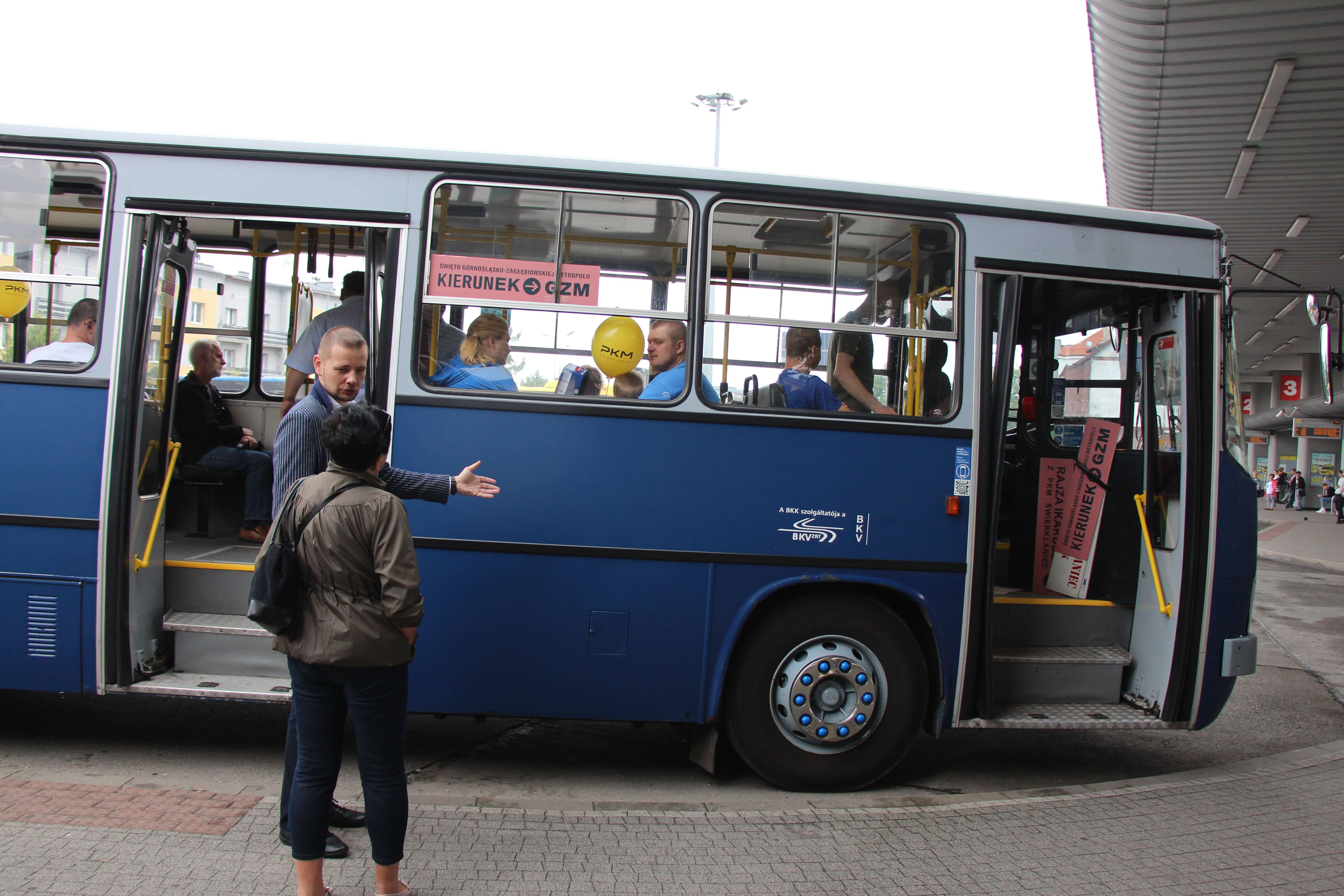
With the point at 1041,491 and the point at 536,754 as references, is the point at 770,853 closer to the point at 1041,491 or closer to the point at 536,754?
the point at 536,754

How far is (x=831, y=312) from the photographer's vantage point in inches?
169

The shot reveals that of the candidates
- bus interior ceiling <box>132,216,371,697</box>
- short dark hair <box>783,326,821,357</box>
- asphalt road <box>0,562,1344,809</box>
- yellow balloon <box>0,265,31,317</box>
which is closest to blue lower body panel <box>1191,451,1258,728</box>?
asphalt road <box>0,562,1344,809</box>

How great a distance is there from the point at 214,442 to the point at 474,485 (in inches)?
119

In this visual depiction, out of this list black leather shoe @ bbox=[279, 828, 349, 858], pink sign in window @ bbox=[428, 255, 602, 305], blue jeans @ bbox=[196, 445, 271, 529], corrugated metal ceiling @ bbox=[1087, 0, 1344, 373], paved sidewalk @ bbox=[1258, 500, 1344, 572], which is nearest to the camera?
black leather shoe @ bbox=[279, 828, 349, 858]

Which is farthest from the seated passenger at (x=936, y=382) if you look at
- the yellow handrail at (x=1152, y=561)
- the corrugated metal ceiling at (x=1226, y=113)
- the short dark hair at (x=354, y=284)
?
the corrugated metal ceiling at (x=1226, y=113)

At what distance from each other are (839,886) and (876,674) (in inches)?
44.4

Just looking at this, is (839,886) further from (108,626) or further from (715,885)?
(108,626)

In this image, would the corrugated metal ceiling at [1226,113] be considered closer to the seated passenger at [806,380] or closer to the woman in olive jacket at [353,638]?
the seated passenger at [806,380]

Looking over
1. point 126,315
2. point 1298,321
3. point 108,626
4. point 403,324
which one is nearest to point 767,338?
point 403,324

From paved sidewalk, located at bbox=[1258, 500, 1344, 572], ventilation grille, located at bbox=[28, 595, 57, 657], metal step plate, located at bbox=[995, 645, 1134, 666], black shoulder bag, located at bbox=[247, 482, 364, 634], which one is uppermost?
black shoulder bag, located at bbox=[247, 482, 364, 634]

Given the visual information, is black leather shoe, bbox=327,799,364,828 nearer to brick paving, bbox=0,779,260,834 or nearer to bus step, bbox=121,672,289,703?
brick paving, bbox=0,779,260,834

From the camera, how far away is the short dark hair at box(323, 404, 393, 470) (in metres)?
2.93

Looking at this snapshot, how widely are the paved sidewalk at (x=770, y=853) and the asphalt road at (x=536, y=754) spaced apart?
333mm

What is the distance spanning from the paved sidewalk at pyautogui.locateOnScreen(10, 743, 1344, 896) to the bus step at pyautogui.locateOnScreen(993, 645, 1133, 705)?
51 centimetres
